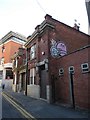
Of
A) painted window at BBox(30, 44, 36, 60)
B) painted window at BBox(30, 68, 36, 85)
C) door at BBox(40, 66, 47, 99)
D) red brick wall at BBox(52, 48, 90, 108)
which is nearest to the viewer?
red brick wall at BBox(52, 48, 90, 108)

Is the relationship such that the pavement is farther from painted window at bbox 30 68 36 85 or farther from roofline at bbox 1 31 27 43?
roofline at bbox 1 31 27 43

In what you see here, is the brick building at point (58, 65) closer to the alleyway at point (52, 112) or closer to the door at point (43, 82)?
the door at point (43, 82)

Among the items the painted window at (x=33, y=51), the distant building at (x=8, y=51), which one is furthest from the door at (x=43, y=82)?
the distant building at (x=8, y=51)

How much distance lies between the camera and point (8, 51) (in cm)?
4347

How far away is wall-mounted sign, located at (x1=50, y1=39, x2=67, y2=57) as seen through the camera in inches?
659

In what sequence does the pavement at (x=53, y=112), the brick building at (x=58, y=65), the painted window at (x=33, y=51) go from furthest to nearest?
the painted window at (x=33, y=51), the brick building at (x=58, y=65), the pavement at (x=53, y=112)

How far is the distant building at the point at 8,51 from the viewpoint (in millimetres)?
42969

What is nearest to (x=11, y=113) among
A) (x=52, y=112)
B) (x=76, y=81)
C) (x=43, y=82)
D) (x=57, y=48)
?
(x=52, y=112)

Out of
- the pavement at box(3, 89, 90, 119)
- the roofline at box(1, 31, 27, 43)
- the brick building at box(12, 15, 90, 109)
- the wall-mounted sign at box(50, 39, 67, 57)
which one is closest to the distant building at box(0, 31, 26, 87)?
the roofline at box(1, 31, 27, 43)

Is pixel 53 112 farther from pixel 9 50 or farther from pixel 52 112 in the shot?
pixel 9 50

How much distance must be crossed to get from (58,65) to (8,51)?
29.6 m

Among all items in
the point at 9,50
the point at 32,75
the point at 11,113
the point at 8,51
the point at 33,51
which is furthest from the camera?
the point at 8,51

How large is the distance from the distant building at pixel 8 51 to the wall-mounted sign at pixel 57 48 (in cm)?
2632

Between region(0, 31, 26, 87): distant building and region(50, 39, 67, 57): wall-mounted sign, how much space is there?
26.3 meters
